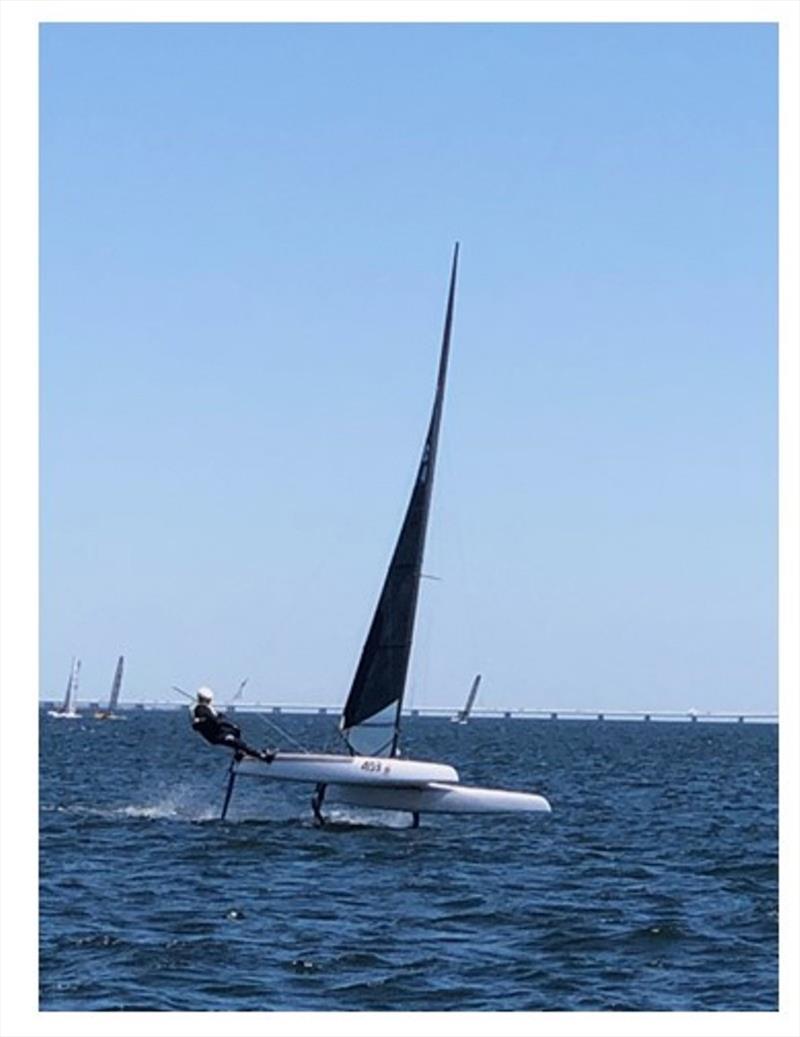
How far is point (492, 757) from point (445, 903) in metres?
51.1

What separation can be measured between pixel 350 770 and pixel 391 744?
6.83 ft

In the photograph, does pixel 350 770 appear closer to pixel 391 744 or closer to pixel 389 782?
pixel 389 782

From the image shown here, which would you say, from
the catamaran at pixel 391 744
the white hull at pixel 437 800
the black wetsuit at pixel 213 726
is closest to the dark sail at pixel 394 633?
the catamaran at pixel 391 744

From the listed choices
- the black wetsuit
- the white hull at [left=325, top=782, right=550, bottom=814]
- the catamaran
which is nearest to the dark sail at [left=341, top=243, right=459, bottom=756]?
the catamaran

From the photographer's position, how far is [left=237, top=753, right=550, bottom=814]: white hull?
30312mm

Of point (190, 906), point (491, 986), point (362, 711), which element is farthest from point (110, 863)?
point (491, 986)

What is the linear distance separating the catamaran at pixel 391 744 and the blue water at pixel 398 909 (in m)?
0.57

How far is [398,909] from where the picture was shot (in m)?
23.2

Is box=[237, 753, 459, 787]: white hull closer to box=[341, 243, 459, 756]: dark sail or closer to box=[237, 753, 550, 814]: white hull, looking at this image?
box=[237, 753, 550, 814]: white hull

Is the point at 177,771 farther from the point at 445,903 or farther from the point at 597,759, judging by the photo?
the point at 445,903

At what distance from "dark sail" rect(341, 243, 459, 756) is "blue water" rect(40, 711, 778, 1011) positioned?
4.73 feet

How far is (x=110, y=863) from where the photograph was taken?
27266 mm

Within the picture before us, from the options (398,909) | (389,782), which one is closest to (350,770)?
(389,782)
